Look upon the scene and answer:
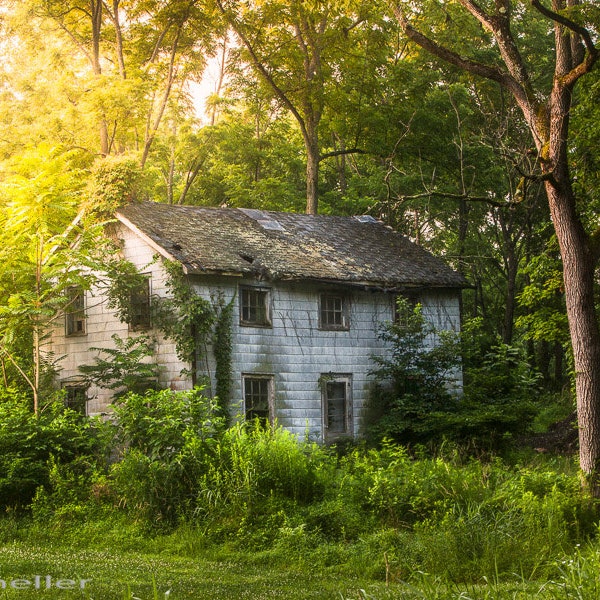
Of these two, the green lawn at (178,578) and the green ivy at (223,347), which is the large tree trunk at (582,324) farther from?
the green ivy at (223,347)

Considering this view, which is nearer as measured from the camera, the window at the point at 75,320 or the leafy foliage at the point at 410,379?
the leafy foliage at the point at 410,379

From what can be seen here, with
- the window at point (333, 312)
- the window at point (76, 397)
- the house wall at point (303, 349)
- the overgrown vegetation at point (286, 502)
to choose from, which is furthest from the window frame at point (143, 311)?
the overgrown vegetation at point (286, 502)

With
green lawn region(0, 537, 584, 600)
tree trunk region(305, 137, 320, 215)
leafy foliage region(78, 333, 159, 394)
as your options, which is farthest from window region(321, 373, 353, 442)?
green lawn region(0, 537, 584, 600)

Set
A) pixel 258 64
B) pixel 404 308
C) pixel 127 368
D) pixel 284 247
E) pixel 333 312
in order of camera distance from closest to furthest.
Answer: pixel 127 368 < pixel 404 308 < pixel 333 312 < pixel 284 247 < pixel 258 64

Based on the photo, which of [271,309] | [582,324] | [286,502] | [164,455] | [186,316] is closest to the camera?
[286,502]

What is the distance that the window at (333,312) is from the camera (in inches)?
1021

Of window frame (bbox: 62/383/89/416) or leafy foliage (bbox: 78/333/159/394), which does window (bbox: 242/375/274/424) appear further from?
window frame (bbox: 62/383/89/416)

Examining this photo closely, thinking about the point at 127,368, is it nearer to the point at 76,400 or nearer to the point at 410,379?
the point at 76,400

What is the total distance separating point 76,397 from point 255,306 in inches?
203

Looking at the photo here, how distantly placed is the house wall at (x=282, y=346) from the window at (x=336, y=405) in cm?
13

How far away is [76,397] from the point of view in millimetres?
24516

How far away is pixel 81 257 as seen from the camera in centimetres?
2050

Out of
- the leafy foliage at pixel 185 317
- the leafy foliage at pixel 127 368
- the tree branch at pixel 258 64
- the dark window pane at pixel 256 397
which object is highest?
the tree branch at pixel 258 64

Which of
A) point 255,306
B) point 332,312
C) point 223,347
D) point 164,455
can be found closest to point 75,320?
point 223,347
